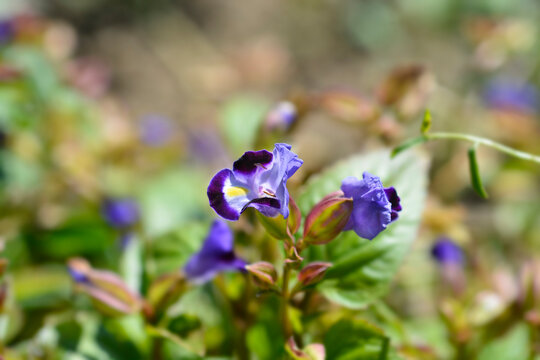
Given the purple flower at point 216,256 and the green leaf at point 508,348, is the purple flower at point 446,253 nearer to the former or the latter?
the green leaf at point 508,348

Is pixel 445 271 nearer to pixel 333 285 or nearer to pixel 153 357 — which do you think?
pixel 333 285

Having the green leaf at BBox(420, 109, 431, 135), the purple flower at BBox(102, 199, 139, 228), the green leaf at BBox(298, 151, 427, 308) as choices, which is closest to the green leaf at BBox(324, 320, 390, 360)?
the green leaf at BBox(298, 151, 427, 308)

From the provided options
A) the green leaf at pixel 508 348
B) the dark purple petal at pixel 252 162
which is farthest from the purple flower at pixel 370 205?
the green leaf at pixel 508 348

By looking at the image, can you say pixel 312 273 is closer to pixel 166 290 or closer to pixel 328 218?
pixel 328 218

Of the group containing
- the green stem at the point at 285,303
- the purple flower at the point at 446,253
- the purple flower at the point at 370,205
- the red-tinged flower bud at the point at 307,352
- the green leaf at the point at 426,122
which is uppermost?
the purple flower at the point at 446,253

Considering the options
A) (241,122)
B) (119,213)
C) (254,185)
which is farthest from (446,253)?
(119,213)
